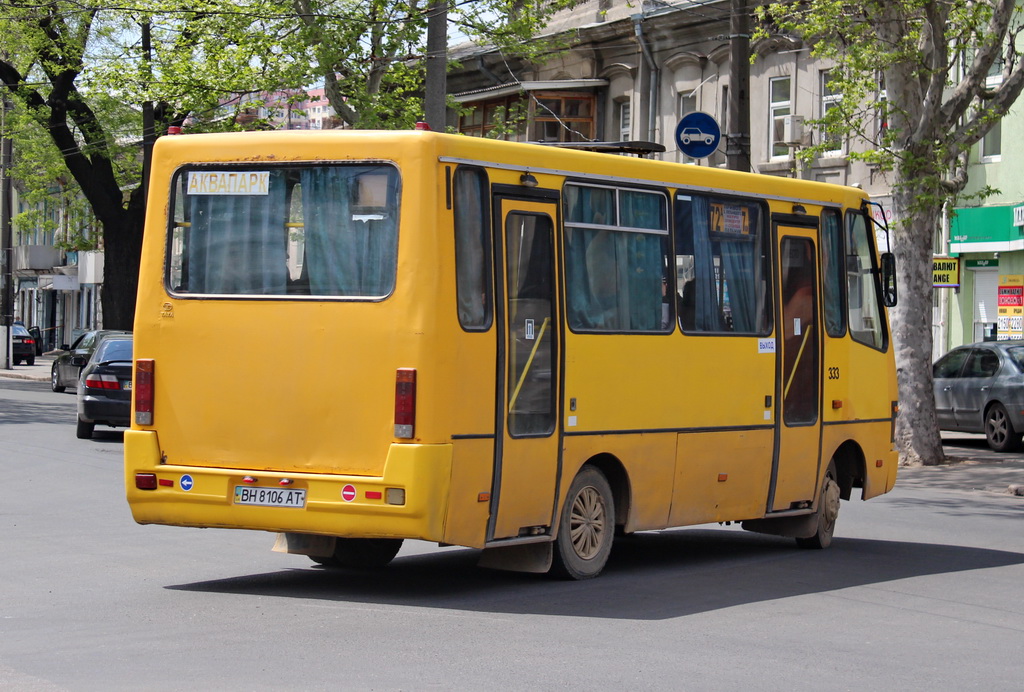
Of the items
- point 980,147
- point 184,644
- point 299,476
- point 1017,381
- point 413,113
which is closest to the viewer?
point 184,644

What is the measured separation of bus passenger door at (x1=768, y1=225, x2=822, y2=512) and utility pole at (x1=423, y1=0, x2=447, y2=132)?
883 centimetres

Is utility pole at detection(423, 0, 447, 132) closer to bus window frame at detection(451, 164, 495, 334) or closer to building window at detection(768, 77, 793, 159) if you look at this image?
bus window frame at detection(451, 164, 495, 334)

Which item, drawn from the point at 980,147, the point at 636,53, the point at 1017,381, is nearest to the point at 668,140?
the point at 636,53

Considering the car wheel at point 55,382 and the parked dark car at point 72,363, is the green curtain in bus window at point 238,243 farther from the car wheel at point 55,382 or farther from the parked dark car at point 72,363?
the car wheel at point 55,382

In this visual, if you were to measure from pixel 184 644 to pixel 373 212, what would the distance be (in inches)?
114

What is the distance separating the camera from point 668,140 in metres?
40.7

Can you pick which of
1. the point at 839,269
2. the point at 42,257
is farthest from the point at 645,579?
the point at 42,257

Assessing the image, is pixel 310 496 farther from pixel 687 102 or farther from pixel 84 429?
pixel 687 102

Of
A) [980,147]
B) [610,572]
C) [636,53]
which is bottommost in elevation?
[610,572]

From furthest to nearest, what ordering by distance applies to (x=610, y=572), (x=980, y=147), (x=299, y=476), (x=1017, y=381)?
(x=980, y=147)
(x=1017, y=381)
(x=610, y=572)
(x=299, y=476)

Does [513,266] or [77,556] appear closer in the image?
[513,266]

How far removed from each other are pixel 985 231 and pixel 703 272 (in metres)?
22.8

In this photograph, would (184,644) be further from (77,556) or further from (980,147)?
(980,147)

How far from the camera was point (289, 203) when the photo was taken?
1018 centimetres
